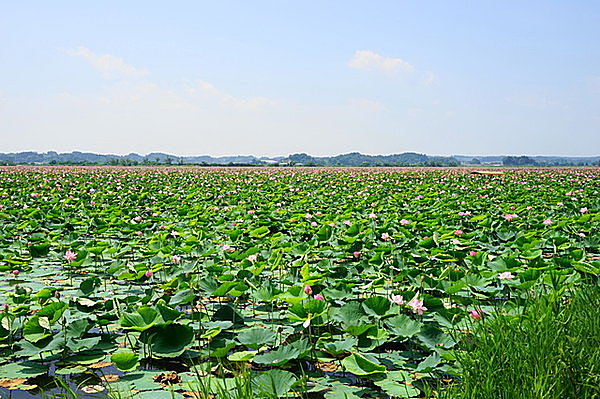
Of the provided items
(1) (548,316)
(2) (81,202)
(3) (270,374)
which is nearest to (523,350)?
(1) (548,316)

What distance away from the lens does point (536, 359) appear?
1.90 metres

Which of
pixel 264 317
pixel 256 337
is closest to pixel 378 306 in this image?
pixel 256 337

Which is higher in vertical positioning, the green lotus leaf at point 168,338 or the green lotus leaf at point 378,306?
the green lotus leaf at point 378,306

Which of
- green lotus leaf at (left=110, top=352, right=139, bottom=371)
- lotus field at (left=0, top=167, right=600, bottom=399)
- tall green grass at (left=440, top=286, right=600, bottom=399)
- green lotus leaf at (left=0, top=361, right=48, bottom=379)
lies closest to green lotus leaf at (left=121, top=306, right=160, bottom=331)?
lotus field at (left=0, top=167, right=600, bottom=399)

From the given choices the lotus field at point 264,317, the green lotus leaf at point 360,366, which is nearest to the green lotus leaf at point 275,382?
the lotus field at point 264,317

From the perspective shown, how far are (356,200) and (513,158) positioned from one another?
351ft

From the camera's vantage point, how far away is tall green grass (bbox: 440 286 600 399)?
174 cm

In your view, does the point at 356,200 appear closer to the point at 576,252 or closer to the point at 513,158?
the point at 576,252

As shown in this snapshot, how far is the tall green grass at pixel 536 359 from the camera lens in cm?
174

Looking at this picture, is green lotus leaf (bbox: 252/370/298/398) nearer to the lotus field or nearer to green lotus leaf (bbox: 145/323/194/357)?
the lotus field

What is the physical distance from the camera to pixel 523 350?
1.93 m

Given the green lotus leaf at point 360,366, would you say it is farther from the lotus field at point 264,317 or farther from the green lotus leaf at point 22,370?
the green lotus leaf at point 22,370

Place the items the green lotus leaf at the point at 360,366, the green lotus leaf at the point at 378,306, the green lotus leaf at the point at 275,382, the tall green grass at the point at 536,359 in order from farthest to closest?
the green lotus leaf at the point at 378,306 → the green lotus leaf at the point at 360,366 → the green lotus leaf at the point at 275,382 → the tall green grass at the point at 536,359

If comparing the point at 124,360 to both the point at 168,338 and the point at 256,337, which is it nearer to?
the point at 168,338
